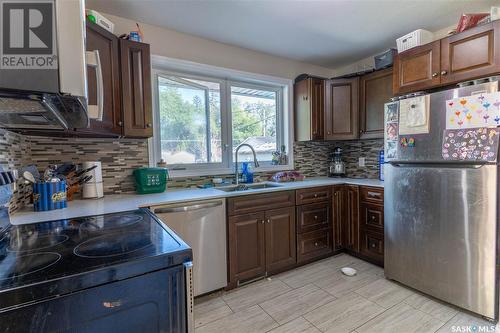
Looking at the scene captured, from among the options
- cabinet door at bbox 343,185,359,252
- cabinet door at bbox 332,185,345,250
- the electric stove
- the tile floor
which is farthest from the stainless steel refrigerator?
the electric stove

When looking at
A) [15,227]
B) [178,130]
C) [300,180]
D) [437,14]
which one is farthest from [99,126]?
[437,14]

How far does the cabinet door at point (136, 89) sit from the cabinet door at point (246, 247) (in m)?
1.06

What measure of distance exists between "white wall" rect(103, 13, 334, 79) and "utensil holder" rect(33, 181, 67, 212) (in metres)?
1.42

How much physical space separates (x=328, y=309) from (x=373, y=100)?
87.3 inches

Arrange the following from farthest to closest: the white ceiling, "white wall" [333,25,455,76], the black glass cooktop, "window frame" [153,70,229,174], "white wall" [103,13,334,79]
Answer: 1. "white wall" [333,25,455,76]
2. "window frame" [153,70,229,174]
3. "white wall" [103,13,334,79]
4. the white ceiling
5. the black glass cooktop

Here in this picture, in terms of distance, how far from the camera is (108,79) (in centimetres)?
171

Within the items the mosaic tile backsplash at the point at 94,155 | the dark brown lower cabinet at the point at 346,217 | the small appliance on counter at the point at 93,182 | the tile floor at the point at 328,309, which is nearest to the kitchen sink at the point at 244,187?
the mosaic tile backsplash at the point at 94,155

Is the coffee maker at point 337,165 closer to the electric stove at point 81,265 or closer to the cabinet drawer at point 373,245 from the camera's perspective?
the cabinet drawer at point 373,245

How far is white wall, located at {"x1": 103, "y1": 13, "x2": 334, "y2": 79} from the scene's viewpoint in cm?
221

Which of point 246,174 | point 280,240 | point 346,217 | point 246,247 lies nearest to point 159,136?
point 246,174

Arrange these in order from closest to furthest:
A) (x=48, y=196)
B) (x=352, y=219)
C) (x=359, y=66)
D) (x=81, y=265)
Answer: (x=81, y=265) → (x=48, y=196) → (x=352, y=219) → (x=359, y=66)

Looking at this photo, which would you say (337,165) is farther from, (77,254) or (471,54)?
(77,254)

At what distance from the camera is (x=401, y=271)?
6.79 ft

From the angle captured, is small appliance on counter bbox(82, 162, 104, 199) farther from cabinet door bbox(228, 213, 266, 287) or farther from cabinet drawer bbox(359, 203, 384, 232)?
cabinet drawer bbox(359, 203, 384, 232)
